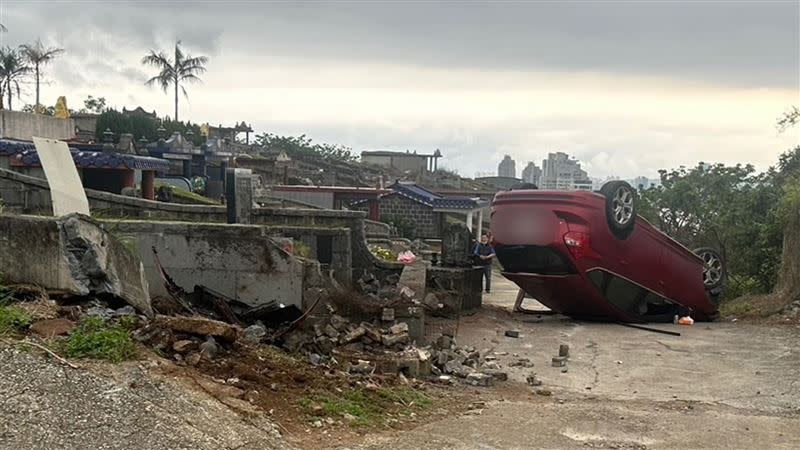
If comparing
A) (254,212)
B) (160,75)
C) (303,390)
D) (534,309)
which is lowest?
(534,309)

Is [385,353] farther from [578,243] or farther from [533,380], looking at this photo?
[578,243]

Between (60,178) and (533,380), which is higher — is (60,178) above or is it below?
above

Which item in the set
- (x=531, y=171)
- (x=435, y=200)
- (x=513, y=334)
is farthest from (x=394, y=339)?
(x=531, y=171)

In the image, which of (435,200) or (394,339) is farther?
(435,200)

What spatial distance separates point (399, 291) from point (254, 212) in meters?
3.01

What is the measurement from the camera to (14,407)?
4758 millimetres

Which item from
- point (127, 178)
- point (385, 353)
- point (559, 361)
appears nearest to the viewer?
point (385, 353)

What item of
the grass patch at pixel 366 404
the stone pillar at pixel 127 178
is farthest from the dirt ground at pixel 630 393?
the stone pillar at pixel 127 178

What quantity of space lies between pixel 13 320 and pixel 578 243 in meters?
9.92

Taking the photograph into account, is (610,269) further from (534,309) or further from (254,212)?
(254,212)

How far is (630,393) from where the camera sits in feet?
28.7

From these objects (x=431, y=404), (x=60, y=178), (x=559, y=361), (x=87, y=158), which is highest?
(x=87, y=158)

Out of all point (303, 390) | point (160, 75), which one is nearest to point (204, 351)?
point (303, 390)

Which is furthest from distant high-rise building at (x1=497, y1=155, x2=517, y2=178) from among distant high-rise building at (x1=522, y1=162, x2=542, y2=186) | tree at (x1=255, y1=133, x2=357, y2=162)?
tree at (x1=255, y1=133, x2=357, y2=162)
